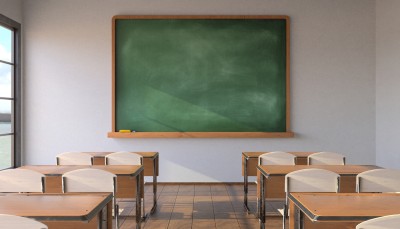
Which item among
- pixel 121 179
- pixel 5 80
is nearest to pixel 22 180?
pixel 121 179

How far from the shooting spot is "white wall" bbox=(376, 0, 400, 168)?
272 inches

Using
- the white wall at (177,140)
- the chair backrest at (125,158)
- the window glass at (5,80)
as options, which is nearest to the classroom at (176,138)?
the white wall at (177,140)

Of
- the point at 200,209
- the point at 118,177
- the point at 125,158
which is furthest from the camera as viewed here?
the point at 200,209

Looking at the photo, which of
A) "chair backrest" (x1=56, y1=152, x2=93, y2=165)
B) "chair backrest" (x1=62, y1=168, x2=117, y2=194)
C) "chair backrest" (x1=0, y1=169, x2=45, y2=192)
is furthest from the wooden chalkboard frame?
"chair backrest" (x1=62, y1=168, x2=117, y2=194)

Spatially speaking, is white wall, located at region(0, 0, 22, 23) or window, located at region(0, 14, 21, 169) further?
window, located at region(0, 14, 21, 169)

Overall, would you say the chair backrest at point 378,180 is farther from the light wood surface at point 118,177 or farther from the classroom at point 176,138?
the classroom at point 176,138

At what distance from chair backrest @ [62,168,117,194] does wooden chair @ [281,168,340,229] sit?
1459 millimetres

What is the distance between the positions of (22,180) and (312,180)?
7.92 feet

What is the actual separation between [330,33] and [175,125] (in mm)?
3183

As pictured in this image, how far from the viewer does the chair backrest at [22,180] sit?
11.8 ft

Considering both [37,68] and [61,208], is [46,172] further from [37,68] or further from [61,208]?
[37,68]

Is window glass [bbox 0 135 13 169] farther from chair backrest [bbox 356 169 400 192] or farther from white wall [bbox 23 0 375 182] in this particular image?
chair backrest [bbox 356 169 400 192]

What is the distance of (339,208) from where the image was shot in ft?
8.05

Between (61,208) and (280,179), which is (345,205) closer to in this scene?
(61,208)
